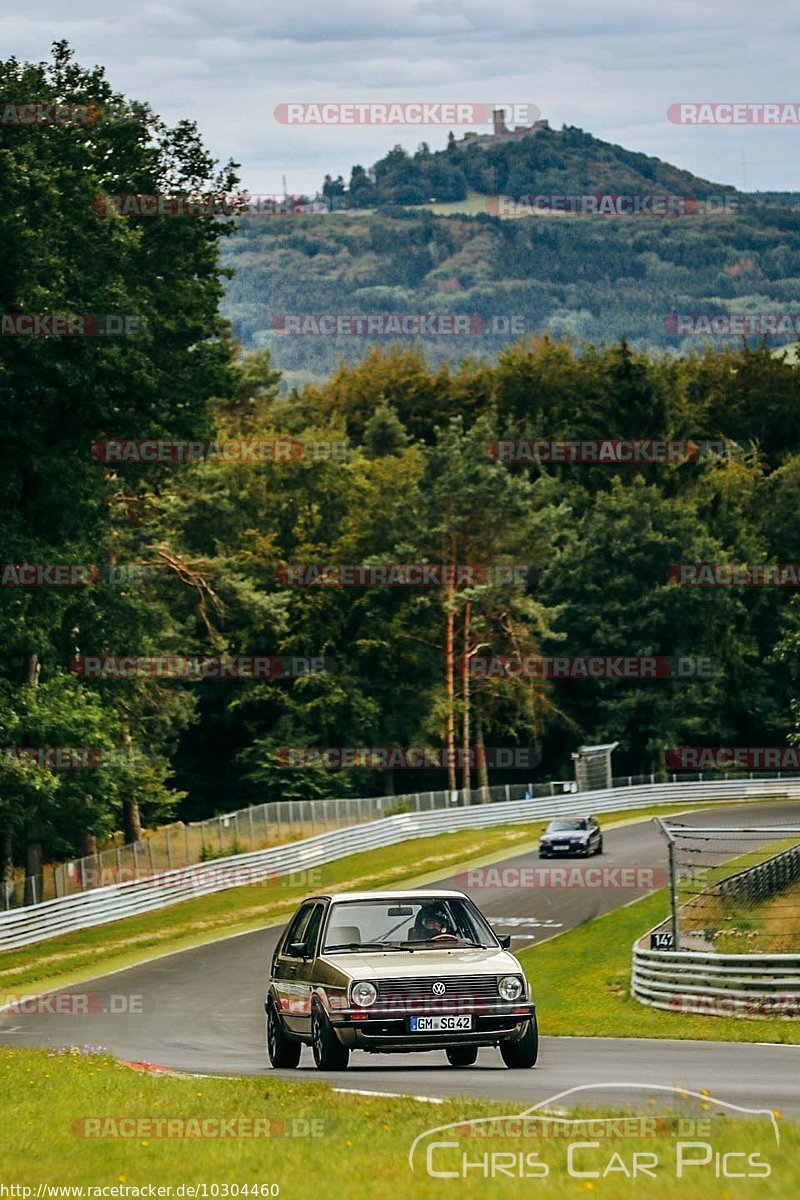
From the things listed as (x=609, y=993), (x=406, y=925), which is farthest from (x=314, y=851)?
(x=406, y=925)

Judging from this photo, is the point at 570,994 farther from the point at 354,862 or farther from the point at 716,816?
the point at 716,816

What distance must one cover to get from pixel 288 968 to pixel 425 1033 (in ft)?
7.64

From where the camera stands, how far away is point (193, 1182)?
381 inches

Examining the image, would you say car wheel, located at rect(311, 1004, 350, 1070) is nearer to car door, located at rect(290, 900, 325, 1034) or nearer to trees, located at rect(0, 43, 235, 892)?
car door, located at rect(290, 900, 325, 1034)

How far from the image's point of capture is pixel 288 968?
1738 cm

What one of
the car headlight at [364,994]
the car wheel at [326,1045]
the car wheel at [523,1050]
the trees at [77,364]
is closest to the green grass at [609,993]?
the car wheel at [523,1050]

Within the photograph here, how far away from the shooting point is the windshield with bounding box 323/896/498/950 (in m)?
16.8

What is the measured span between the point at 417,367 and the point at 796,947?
89539 mm

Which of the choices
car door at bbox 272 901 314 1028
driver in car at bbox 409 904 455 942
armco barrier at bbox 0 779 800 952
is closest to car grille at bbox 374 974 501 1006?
driver in car at bbox 409 904 455 942

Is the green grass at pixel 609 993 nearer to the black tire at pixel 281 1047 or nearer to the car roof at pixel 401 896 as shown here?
the car roof at pixel 401 896

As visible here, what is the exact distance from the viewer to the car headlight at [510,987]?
612 inches

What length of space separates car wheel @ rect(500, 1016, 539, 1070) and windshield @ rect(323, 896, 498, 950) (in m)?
1.00

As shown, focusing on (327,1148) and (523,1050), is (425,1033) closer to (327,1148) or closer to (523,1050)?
(523,1050)

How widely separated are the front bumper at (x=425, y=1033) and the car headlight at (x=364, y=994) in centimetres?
7
